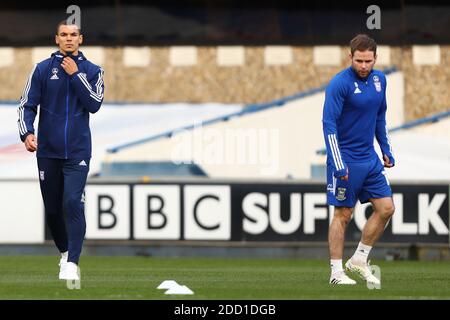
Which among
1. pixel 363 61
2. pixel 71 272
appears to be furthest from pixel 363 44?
pixel 71 272

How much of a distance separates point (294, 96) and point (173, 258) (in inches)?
216

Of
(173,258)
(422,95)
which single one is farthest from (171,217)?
(422,95)

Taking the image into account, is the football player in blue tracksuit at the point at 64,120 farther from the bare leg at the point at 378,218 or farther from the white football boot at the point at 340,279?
the bare leg at the point at 378,218

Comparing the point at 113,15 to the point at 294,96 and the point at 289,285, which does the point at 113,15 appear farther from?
the point at 289,285

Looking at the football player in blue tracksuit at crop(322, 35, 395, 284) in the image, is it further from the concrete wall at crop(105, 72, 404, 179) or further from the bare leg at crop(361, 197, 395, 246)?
the concrete wall at crop(105, 72, 404, 179)

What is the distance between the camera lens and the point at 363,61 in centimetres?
1166

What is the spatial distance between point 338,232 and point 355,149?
65 centimetres

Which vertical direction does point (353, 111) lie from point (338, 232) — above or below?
above

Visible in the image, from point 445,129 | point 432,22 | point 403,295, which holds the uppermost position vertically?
point 432,22

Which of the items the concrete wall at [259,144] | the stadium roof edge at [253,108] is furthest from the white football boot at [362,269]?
the stadium roof edge at [253,108]

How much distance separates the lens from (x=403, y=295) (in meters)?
10.6

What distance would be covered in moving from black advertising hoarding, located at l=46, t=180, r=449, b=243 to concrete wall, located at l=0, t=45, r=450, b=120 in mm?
5010

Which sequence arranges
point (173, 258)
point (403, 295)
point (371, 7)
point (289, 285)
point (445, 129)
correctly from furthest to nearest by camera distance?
point (371, 7), point (445, 129), point (173, 258), point (289, 285), point (403, 295)

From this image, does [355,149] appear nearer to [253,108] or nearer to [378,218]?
[378,218]
